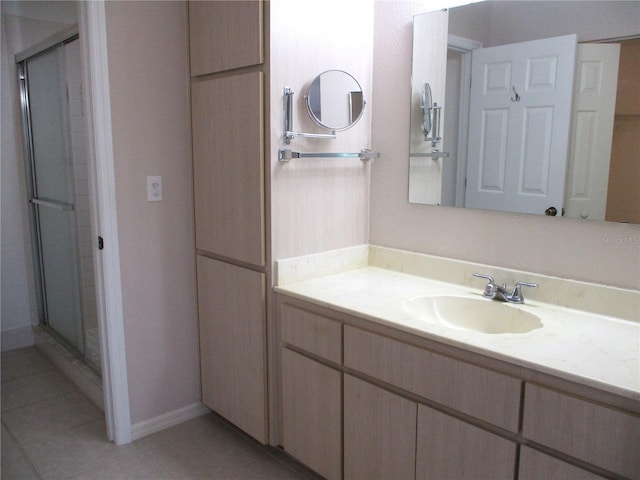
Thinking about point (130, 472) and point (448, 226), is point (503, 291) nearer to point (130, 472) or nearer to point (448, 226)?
point (448, 226)

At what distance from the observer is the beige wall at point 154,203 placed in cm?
209

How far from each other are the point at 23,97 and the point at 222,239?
76.7 inches

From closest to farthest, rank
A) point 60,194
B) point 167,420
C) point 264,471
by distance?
1. point 264,471
2. point 167,420
3. point 60,194

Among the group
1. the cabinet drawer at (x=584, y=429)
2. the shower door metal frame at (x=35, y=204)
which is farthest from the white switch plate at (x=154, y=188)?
the cabinet drawer at (x=584, y=429)

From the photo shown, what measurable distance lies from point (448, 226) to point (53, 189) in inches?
91.9

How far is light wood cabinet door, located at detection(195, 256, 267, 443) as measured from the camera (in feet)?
6.62

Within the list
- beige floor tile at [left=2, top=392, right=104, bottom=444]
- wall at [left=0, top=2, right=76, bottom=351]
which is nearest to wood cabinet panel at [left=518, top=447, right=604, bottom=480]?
beige floor tile at [left=2, top=392, right=104, bottom=444]

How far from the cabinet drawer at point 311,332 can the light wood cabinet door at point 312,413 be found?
0.05 m

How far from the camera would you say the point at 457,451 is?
4.56ft

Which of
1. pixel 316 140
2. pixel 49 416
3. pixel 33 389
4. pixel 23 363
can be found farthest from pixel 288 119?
pixel 23 363

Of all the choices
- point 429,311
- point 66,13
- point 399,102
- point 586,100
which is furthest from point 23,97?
point 586,100

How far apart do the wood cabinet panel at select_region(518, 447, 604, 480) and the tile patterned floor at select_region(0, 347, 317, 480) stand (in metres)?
1.01

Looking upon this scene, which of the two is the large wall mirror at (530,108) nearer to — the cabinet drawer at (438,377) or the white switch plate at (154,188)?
the cabinet drawer at (438,377)

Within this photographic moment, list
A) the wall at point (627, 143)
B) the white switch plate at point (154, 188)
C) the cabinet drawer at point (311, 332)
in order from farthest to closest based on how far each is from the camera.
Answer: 1. the white switch plate at point (154, 188)
2. the cabinet drawer at point (311, 332)
3. the wall at point (627, 143)
